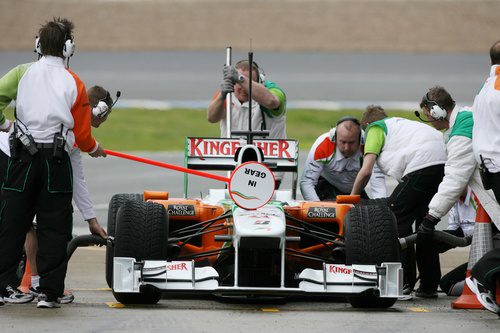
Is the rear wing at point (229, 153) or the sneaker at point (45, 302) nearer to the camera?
the sneaker at point (45, 302)

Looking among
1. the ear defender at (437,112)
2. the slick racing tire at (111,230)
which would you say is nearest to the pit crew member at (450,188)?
the ear defender at (437,112)

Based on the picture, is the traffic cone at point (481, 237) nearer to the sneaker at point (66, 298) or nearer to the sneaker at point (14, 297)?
the sneaker at point (66, 298)

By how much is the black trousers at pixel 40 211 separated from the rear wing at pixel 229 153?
1.98 meters

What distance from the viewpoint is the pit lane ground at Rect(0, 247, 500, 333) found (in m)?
7.47

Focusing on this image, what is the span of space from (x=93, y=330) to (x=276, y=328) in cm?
111

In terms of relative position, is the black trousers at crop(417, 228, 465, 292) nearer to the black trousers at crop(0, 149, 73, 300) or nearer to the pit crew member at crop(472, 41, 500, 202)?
the pit crew member at crop(472, 41, 500, 202)

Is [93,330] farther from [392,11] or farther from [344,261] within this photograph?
[392,11]

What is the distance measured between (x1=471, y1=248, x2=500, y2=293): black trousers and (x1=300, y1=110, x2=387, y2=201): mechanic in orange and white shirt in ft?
9.71

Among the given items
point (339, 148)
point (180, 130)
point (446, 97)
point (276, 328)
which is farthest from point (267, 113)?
point (180, 130)

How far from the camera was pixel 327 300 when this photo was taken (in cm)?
971

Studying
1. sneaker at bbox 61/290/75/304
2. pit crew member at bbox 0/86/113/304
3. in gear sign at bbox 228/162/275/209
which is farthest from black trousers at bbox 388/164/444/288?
sneaker at bbox 61/290/75/304

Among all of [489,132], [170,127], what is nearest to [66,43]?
[489,132]

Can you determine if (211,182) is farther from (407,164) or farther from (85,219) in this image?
(85,219)

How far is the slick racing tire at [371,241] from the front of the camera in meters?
8.70
